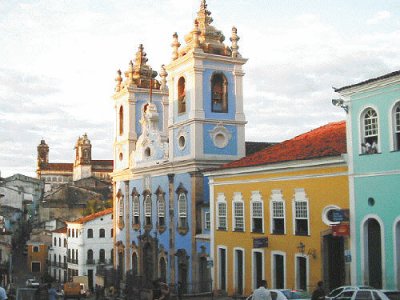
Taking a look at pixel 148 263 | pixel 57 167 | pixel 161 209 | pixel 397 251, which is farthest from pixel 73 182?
pixel 397 251

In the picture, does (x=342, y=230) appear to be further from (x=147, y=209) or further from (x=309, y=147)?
(x=147, y=209)

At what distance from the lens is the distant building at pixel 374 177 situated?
21.5 m

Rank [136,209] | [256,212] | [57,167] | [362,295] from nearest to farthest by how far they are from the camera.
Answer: [362,295]
[256,212]
[136,209]
[57,167]

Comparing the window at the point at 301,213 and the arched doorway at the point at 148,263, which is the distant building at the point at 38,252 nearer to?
the arched doorway at the point at 148,263

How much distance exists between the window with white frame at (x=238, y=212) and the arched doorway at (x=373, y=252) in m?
8.54

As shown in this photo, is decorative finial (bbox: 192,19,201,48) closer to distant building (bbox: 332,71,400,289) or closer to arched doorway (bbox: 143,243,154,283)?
arched doorway (bbox: 143,243,154,283)

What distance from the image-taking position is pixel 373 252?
22.6 m

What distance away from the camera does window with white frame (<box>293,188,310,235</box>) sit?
26.2 meters

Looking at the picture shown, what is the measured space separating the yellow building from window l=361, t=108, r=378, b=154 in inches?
42.9

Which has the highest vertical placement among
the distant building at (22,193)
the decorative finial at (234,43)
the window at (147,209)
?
the decorative finial at (234,43)

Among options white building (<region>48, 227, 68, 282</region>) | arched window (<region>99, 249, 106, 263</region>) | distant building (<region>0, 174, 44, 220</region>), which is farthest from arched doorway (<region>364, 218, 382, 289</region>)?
distant building (<region>0, 174, 44, 220</region>)

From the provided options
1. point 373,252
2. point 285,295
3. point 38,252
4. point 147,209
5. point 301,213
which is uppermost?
point 147,209

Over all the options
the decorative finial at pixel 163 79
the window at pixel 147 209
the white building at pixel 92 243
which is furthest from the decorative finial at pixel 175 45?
the white building at pixel 92 243

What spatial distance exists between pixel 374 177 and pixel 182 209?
17278 millimetres
